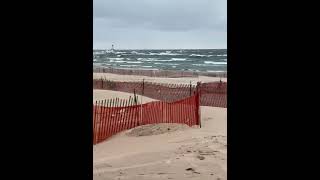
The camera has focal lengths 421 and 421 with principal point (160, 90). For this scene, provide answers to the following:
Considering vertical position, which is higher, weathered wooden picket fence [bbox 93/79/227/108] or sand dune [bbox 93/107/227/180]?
weathered wooden picket fence [bbox 93/79/227/108]

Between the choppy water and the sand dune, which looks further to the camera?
the choppy water

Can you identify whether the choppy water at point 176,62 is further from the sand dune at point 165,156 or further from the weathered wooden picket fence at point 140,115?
the sand dune at point 165,156

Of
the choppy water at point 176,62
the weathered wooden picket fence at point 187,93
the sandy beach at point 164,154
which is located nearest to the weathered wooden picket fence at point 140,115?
the sandy beach at point 164,154

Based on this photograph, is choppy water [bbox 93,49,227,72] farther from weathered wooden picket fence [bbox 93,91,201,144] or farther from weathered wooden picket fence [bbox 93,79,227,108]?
weathered wooden picket fence [bbox 93,91,201,144]

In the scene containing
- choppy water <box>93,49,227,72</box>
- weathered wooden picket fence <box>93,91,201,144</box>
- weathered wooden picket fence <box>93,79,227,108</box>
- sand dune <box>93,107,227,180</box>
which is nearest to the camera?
sand dune <box>93,107,227,180</box>

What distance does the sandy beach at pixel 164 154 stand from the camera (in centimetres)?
768

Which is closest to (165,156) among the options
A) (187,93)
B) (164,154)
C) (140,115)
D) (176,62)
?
(164,154)

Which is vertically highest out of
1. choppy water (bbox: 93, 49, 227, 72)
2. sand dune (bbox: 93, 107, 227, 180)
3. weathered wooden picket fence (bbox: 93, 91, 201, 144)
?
choppy water (bbox: 93, 49, 227, 72)

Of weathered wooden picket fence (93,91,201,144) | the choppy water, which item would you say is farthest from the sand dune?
the choppy water

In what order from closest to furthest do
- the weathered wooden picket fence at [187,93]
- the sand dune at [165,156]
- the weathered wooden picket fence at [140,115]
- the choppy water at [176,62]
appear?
1. the sand dune at [165,156]
2. the weathered wooden picket fence at [140,115]
3. the weathered wooden picket fence at [187,93]
4. the choppy water at [176,62]

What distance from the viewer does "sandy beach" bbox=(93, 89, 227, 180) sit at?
7.68m
